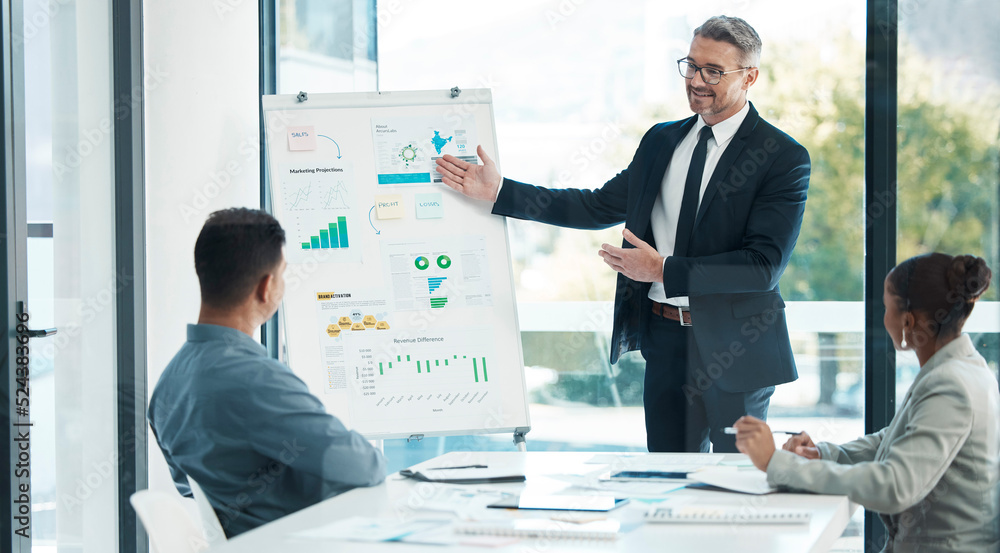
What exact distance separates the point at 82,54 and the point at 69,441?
1.34 meters

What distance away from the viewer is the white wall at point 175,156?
3.20 metres

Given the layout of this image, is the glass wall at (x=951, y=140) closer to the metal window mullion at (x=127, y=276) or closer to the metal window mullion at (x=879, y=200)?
the metal window mullion at (x=879, y=200)

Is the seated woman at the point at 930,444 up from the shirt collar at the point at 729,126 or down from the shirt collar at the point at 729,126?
down

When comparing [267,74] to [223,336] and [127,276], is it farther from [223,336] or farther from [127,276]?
[223,336]

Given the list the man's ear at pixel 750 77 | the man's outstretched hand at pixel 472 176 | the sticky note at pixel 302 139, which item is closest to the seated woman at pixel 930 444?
the man's ear at pixel 750 77

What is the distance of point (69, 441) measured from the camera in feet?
9.36

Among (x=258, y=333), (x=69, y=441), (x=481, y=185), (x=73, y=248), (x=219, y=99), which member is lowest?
(x=69, y=441)

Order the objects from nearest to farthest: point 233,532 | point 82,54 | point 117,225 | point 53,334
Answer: point 233,532
point 53,334
point 82,54
point 117,225

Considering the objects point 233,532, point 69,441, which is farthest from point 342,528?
point 69,441

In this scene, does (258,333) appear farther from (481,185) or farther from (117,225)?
(481,185)

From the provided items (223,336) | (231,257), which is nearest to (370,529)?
(223,336)

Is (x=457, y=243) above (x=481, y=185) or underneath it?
underneath

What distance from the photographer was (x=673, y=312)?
2637 millimetres

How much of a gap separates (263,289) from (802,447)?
120cm
